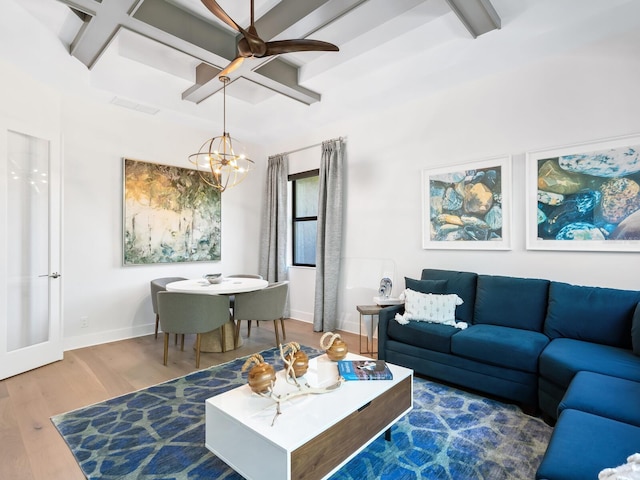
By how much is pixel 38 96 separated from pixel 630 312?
5430mm

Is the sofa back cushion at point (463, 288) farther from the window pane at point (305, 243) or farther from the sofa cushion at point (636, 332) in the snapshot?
the window pane at point (305, 243)

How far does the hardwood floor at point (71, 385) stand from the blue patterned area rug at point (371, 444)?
4.5 inches

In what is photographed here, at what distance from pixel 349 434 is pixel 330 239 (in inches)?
124

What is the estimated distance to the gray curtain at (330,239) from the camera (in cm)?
466

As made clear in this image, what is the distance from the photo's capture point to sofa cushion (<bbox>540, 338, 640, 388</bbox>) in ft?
6.81

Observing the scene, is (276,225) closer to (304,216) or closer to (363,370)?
(304,216)

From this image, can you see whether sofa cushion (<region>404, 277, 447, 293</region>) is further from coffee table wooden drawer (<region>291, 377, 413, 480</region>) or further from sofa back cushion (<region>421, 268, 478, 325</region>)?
coffee table wooden drawer (<region>291, 377, 413, 480</region>)

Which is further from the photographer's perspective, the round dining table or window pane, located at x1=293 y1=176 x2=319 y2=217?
window pane, located at x1=293 y1=176 x2=319 y2=217

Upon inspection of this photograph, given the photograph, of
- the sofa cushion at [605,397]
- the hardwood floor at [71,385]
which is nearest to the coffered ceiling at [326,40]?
the sofa cushion at [605,397]

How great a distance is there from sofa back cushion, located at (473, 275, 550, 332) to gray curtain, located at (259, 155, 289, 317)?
119 inches

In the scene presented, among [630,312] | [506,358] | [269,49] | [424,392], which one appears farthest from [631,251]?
[269,49]

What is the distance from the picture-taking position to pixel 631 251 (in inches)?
107

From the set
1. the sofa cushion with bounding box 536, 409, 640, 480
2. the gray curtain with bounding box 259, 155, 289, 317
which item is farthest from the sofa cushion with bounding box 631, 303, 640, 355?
the gray curtain with bounding box 259, 155, 289, 317

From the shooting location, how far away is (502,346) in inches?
99.9
